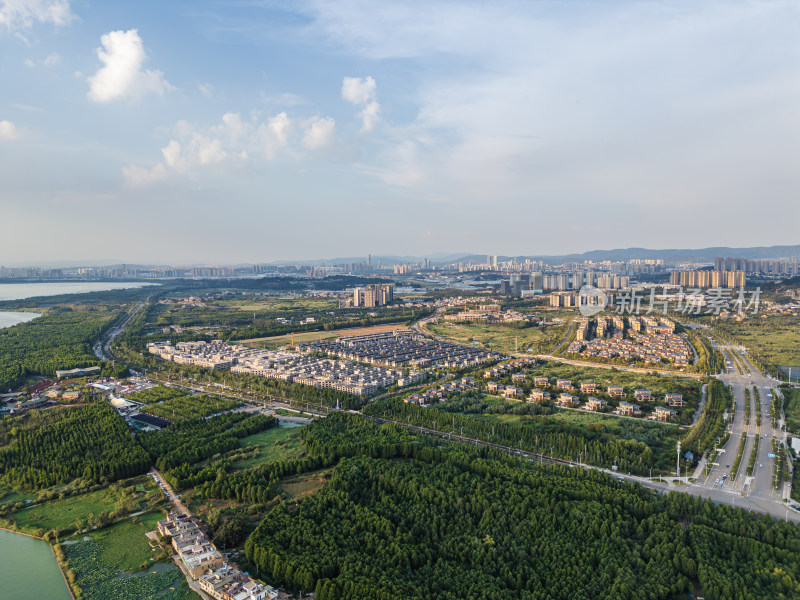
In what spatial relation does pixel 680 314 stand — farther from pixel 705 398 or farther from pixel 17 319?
pixel 17 319

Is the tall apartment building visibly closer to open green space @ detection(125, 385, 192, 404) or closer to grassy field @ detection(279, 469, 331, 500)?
open green space @ detection(125, 385, 192, 404)

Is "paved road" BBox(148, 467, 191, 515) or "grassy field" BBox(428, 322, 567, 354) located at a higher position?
"paved road" BBox(148, 467, 191, 515)

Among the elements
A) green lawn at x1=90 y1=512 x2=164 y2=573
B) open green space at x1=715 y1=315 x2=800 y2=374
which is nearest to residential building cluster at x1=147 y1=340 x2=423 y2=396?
green lawn at x1=90 y1=512 x2=164 y2=573

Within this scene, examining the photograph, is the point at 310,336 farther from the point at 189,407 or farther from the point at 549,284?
the point at 549,284

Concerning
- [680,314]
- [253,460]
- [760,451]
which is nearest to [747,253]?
[680,314]

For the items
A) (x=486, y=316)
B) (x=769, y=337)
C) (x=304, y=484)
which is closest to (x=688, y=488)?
(x=304, y=484)

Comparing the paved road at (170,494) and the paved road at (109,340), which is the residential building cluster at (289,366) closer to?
the paved road at (109,340)

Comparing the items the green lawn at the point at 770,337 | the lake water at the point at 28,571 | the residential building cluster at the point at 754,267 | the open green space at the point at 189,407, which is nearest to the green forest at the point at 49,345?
the open green space at the point at 189,407
